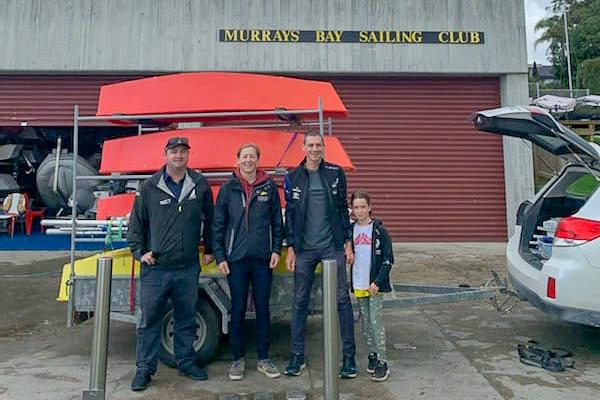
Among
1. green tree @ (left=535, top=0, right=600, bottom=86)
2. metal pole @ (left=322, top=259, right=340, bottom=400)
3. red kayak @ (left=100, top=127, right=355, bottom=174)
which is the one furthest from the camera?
green tree @ (left=535, top=0, right=600, bottom=86)

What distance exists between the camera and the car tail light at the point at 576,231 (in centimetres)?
375

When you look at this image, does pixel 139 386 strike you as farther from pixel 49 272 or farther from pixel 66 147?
pixel 66 147

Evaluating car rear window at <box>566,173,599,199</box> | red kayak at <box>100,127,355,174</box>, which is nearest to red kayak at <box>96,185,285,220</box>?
red kayak at <box>100,127,355,174</box>

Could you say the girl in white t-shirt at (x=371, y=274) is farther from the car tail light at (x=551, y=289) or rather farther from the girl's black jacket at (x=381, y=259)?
the car tail light at (x=551, y=289)

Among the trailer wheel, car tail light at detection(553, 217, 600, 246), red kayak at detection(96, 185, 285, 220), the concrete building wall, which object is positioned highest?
the concrete building wall

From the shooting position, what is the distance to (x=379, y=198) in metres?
11.1

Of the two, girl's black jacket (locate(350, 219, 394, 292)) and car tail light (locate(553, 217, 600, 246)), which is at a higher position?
car tail light (locate(553, 217, 600, 246))

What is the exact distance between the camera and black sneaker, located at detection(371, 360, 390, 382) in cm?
369

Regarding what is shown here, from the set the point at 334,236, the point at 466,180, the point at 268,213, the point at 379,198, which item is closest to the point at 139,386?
the point at 268,213

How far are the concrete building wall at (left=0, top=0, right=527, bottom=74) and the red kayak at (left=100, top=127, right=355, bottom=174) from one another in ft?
20.9

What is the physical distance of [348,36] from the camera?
1074 cm

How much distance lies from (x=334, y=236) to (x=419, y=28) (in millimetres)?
8652

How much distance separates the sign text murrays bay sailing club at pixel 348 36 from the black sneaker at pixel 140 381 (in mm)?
8484

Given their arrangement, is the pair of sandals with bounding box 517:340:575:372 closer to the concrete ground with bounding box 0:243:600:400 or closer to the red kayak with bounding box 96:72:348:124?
the concrete ground with bounding box 0:243:600:400
